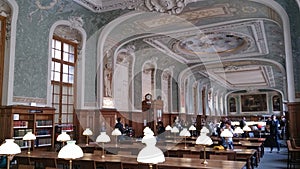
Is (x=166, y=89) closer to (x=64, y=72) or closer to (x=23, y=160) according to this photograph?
(x=64, y=72)

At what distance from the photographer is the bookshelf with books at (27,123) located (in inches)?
297

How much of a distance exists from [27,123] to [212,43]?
9.66 meters

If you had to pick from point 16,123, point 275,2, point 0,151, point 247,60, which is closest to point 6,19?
point 16,123

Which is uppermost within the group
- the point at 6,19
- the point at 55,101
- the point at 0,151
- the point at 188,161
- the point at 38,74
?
the point at 6,19

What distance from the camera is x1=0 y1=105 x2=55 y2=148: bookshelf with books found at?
24.7 ft

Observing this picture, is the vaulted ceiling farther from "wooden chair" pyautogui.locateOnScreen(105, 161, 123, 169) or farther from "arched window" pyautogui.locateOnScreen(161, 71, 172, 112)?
"wooden chair" pyautogui.locateOnScreen(105, 161, 123, 169)

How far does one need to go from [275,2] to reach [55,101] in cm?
809

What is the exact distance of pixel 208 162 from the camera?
5328 millimetres

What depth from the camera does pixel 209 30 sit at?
11945 mm

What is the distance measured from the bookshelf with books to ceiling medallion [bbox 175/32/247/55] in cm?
758

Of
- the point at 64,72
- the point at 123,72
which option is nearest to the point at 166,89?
the point at 123,72

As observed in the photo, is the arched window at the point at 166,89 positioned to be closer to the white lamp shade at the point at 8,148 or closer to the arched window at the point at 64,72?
the arched window at the point at 64,72

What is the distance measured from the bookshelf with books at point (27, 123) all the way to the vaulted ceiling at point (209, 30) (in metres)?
4.04

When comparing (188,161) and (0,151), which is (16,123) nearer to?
(0,151)
